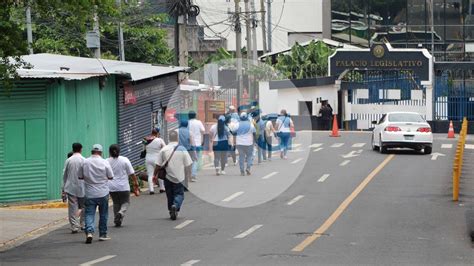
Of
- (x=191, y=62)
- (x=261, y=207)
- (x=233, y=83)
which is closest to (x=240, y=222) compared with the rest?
(x=261, y=207)

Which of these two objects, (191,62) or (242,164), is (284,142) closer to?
(242,164)

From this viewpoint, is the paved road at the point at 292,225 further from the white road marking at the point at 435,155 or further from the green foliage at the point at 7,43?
the white road marking at the point at 435,155

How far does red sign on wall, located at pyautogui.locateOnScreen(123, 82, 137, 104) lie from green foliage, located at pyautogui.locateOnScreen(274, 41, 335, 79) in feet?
109

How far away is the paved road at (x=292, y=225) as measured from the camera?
16.1 metres

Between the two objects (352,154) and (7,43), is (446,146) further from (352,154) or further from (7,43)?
(7,43)

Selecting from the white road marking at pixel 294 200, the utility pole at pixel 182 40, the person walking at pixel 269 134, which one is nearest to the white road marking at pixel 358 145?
the person walking at pixel 269 134

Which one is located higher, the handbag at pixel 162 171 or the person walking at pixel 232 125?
the person walking at pixel 232 125

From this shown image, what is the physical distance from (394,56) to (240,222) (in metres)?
36.8

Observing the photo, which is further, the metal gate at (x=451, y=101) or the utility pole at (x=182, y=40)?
the metal gate at (x=451, y=101)

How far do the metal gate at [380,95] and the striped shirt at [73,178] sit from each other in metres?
37.1

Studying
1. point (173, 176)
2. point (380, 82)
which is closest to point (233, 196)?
point (173, 176)

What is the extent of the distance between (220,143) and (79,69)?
5096mm

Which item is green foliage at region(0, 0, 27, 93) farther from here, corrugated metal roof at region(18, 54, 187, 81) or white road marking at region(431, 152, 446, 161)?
white road marking at region(431, 152, 446, 161)

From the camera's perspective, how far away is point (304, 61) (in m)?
65.3
